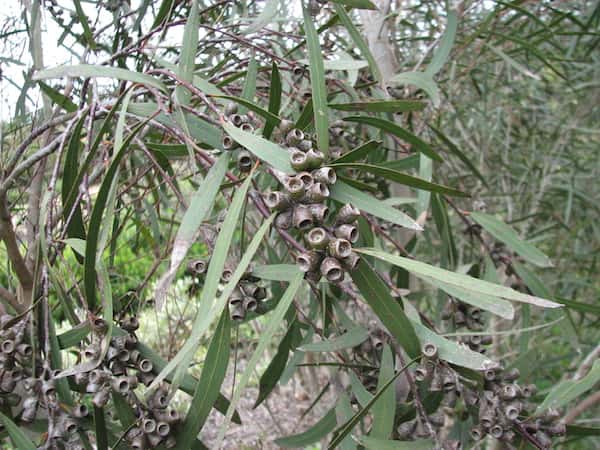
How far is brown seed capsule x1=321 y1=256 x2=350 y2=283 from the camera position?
19.6 inches

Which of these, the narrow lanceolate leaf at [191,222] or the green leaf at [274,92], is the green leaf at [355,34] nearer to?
the green leaf at [274,92]

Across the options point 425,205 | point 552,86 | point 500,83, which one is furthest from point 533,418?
point 552,86

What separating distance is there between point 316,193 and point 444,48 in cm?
71

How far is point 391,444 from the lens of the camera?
2.06 ft

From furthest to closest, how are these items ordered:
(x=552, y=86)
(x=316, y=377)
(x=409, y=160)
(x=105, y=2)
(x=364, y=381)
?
(x=552, y=86), (x=316, y=377), (x=105, y=2), (x=409, y=160), (x=364, y=381)

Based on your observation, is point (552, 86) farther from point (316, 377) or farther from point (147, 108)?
point (147, 108)

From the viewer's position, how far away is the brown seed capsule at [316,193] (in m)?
0.52

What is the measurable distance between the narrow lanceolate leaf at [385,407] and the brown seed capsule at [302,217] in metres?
0.25

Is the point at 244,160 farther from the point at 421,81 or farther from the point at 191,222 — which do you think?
the point at 421,81

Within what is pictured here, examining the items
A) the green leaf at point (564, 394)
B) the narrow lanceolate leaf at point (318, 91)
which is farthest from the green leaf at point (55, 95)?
the green leaf at point (564, 394)

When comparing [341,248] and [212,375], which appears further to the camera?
[212,375]

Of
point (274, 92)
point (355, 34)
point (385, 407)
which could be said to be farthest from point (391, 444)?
point (355, 34)

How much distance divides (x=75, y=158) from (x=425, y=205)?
51 centimetres

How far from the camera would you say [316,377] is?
224 centimetres
